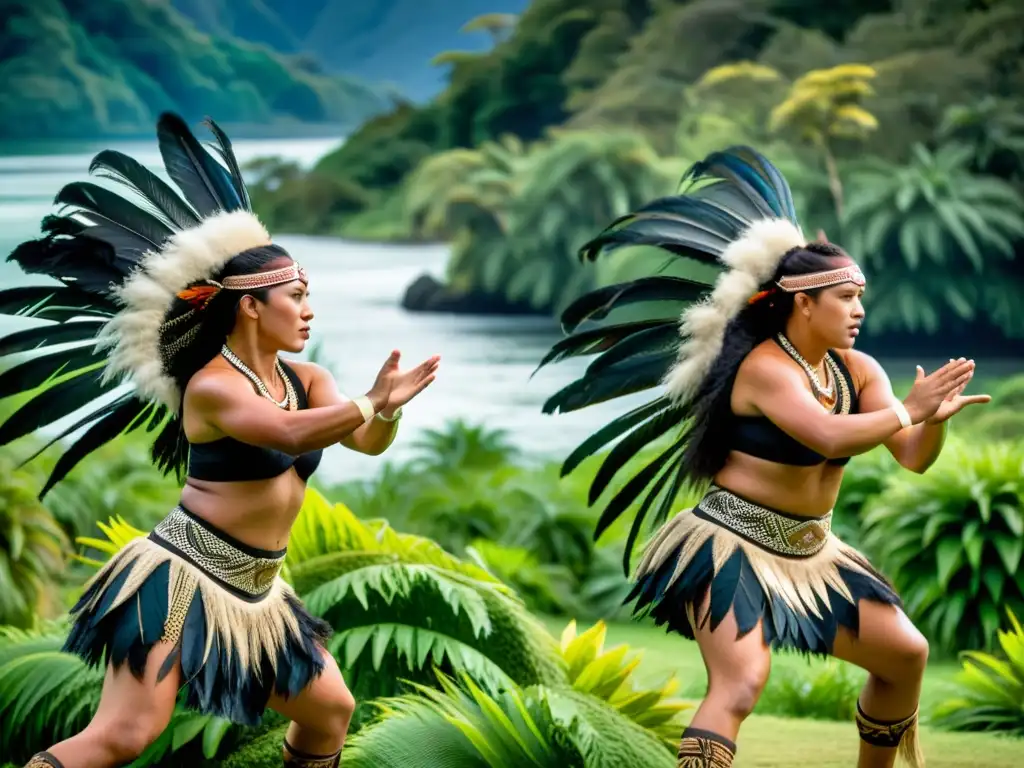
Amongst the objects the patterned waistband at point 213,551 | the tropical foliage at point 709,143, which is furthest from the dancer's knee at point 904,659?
the tropical foliage at point 709,143

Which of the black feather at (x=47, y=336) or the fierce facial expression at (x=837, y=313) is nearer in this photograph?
the fierce facial expression at (x=837, y=313)

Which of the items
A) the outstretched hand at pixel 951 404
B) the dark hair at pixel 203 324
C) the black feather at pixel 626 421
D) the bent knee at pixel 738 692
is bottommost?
the bent knee at pixel 738 692

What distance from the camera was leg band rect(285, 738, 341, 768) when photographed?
2.99m

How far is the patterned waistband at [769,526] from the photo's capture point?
303cm

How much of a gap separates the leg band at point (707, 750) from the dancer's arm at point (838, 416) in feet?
1.98

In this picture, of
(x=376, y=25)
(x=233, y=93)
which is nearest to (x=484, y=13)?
(x=376, y=25)

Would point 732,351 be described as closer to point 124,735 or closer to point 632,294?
point 632,294

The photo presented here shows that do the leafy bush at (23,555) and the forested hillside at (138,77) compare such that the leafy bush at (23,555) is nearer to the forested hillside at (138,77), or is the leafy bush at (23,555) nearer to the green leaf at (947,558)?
the green leaf at (947,558)

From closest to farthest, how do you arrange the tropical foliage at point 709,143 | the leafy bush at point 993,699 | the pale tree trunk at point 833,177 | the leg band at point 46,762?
1. the leg band at point 46,762
2. the leafy bush at point 993,699
3. the tropical foliage at point 709,143
4. the pale tree trunk at point 833,177

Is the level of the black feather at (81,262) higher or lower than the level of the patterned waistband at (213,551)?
higher

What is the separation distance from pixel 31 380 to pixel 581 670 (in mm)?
1649

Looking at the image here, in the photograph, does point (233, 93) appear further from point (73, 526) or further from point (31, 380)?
point (31, 380)

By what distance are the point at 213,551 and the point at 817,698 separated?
246 centimetres

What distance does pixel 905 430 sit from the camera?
3.06m
